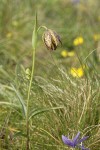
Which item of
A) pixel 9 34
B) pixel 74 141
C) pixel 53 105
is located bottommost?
pixel 74 141

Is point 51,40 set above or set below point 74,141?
above

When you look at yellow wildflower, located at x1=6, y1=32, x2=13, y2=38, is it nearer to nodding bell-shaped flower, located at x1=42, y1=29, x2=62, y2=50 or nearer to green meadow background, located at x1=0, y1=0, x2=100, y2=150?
green meadow background, located at x1=0, y1=0, x2=100, y2=150

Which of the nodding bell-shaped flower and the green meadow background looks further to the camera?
the green meadow background

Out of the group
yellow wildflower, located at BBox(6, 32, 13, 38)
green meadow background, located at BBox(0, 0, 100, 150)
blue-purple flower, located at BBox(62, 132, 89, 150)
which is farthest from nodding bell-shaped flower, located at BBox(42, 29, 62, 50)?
yellow wildflower, located at BBox(6, 32, 13, 38)

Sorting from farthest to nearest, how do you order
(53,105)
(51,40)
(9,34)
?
(9,34), (53,105), (51,40)

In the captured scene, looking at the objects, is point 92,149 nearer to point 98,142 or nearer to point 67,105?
point 98,142

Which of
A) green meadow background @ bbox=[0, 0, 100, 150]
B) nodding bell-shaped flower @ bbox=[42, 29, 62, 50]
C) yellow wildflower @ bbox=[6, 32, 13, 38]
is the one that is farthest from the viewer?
yellow wildflower @ bbox=[6, 32, 13, 38]

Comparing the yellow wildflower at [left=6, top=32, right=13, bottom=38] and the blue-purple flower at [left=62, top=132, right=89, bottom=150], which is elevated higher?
the yellow wildflower at [left=6, top=32, right=13, bottom=38]

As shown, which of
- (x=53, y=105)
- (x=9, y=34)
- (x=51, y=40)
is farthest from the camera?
(x=9, y=34)

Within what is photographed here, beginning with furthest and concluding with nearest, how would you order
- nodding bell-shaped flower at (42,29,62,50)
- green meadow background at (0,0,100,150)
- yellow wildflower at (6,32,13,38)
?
yellow wildflower at (6,32,13,38) < green meadow background at (0,0,100,150) < nodding bell-shaped flower at (42,29,62,50)

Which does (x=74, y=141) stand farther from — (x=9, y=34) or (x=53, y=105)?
(x=9, y=34)

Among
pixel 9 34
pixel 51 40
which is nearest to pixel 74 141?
pixel 51 40

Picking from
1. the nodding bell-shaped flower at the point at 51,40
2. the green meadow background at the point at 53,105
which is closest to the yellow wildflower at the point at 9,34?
the green meadow background at the point at 53,105
